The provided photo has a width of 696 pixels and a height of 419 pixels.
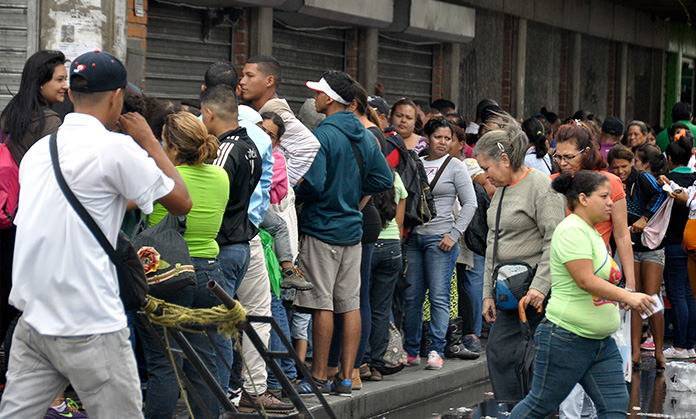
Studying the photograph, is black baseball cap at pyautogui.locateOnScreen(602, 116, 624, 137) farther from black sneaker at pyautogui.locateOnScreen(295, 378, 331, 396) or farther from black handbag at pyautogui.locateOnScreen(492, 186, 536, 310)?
black handbag at pyautogui.locateOnScreen(492, 186, 536, 310)

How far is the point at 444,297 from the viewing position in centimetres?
884

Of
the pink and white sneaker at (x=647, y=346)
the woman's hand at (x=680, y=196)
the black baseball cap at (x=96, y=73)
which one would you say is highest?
the black baseball cap at (x=96, y=73)

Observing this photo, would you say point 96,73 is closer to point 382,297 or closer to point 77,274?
point 77,274

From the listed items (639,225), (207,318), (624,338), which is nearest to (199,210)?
(207,318)

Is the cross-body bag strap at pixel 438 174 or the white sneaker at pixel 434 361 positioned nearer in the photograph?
the white sneaker at pixel 434 361

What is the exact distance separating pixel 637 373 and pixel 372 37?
5354 mm

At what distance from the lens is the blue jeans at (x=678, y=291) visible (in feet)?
33.6

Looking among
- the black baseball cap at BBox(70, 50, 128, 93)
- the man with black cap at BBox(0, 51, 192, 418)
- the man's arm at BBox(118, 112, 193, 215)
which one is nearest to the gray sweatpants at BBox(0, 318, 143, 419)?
the man with black cap at BBox(0, 51, 192, 418)

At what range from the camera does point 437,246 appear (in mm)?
8805

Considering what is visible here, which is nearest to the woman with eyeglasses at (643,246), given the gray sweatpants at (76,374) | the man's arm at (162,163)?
the man's arm at (162,163)

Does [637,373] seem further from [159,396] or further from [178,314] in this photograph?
[178,314]

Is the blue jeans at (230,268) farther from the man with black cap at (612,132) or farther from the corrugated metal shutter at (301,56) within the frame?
the man with black cap at (612,132)

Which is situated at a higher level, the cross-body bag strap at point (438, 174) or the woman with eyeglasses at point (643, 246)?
the cross-body bag strap at point (438, 174)

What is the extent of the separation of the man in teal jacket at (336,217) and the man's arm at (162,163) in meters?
2.71
